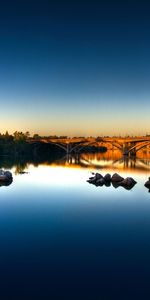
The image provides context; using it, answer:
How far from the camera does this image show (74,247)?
16.4 m

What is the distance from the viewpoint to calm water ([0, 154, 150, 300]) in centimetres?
1182

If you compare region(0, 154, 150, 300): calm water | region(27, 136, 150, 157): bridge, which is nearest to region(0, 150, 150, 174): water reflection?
region(27, 136, 150, 157): bridge

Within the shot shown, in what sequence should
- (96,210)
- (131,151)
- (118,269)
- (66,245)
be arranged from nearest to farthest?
(118,269) → (66,245) → (96,210) → (131,151)

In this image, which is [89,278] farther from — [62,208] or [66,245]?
[62,208]

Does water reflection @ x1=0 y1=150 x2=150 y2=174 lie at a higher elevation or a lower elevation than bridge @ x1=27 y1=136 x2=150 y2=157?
lower

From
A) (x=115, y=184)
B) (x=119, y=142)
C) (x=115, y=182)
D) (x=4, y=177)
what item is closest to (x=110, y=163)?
(x=119, y=142)

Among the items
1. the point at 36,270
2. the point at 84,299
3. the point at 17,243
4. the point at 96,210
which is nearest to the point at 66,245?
the point at 17,243

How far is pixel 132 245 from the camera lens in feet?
56.3

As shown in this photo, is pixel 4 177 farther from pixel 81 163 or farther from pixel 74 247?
pixel 81 163

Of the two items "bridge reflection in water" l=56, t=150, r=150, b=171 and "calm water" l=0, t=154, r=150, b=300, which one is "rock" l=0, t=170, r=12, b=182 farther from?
"bridge reflection in water" l=56, t=150, r=150, b=171

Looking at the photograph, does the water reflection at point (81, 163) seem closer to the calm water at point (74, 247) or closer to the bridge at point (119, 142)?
the bridge at point (119, 142)

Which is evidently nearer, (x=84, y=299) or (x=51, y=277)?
(x=84, y=299)

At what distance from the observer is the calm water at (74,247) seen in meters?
11.8

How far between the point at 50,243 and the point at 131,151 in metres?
99.1
